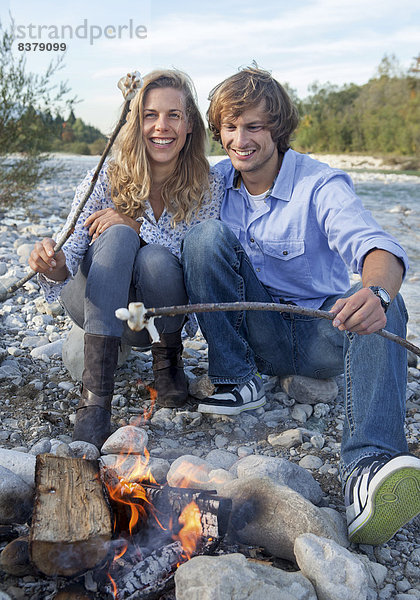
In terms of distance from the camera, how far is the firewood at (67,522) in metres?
1.50

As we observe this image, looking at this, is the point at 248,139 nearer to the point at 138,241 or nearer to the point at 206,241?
the point at 206,241

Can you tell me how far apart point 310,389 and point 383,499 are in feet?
3.67

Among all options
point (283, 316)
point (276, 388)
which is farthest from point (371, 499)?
point (276, 388)

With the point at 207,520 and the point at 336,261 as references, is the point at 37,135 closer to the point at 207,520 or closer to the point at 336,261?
the point at 336,261

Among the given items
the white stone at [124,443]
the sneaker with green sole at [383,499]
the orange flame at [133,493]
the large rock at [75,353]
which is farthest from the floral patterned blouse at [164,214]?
the sneaker with green sole at [383,499]

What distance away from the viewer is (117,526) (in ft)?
5.53

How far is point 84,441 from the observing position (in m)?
2.24

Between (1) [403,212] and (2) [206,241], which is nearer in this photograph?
(2) [206,241]

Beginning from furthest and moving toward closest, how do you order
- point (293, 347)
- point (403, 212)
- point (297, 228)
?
point (403, 212), point (293, 347), point (297, 228)

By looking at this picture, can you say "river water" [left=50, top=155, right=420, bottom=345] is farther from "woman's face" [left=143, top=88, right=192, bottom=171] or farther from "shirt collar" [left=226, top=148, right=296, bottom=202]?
"shirt collar" [left=226, top=148, right=296, bottom=202]

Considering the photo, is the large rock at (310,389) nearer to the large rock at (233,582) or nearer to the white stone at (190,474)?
the white stone at (190,474)

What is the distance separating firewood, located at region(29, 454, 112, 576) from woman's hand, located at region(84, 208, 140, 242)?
1190 mm

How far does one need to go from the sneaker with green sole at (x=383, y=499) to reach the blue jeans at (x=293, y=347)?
138 millimetres

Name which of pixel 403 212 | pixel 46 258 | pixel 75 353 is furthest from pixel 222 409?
pixel 403 212
